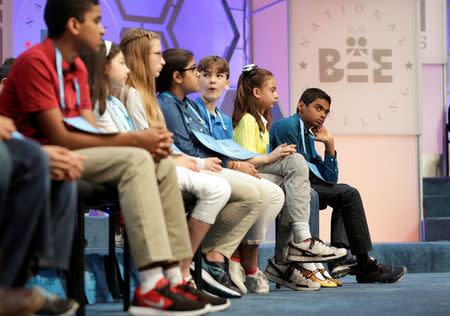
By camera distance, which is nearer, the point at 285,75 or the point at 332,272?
the point at 332,272

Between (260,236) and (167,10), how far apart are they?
2803mm

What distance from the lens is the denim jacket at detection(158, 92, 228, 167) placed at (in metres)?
2.84

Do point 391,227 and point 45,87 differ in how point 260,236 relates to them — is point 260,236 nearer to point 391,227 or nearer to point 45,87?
point 45,87

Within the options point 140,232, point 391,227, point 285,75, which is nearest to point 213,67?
point 140,232

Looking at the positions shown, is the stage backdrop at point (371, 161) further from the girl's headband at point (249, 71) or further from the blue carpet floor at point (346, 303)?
the blue carpet floor at point (346, 303)

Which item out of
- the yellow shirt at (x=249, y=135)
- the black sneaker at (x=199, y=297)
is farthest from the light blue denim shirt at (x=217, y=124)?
the black sneaker at (x=199, y=297)

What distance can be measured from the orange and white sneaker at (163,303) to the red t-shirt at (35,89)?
528 millimetres

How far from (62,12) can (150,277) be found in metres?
0.81

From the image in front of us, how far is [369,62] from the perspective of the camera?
219 inches

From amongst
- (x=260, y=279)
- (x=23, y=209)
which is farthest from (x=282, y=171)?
(x=23, y=209)

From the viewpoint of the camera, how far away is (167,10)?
5.26 m

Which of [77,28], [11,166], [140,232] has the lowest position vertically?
[140,232]

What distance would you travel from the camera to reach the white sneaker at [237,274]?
2.82 meters

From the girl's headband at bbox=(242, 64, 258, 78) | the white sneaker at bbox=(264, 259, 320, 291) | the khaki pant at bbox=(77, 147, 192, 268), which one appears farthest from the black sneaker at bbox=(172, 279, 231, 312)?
the girl's headband at bbox=(242, 64, 258, 78)
